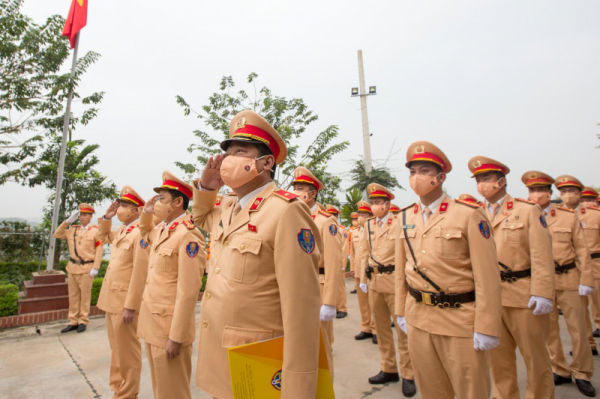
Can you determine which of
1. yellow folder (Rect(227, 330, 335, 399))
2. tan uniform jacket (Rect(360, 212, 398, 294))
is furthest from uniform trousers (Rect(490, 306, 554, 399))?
Answer: yellow folder (Rect(227, 330, 335, 399))

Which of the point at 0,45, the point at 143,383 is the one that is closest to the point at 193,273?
the point at 143,383

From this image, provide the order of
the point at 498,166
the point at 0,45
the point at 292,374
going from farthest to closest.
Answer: the point at 0,45 < the point at 498,166 < the point at 292,374

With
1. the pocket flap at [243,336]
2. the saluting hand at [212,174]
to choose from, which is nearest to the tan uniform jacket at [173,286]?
the saluting hand at [212,174]

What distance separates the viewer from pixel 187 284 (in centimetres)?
276

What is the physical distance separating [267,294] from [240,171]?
0.70 m

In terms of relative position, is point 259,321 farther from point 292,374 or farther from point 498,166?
point 498,166

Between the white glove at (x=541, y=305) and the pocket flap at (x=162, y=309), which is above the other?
the pocket flap at (x=162, y=309)

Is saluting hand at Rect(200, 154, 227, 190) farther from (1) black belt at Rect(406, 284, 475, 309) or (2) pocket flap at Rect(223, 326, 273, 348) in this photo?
(1) black belt at Rect(406, 284, 475, 309)

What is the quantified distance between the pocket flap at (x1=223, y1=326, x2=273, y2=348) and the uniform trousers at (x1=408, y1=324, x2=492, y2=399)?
1.54 meters

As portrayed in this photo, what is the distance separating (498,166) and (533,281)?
119 centimetres

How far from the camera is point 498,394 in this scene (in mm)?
3314

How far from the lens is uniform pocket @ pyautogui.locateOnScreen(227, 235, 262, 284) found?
5.41 feet

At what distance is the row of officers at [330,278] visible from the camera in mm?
1633

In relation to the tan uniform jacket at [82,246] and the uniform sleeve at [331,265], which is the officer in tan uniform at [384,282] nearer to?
the uniform sleeve at [331,265]
